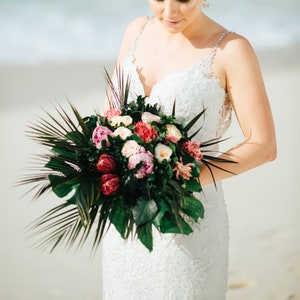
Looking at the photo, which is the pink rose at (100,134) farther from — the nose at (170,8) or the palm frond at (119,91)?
the nose at (170,8)

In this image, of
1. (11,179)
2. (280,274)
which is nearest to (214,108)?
(280,274)

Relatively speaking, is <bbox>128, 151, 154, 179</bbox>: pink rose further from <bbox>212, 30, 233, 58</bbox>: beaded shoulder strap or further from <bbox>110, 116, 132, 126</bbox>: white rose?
<bbox>212, 30, 233, 58</bbox>: beaded shoulder strap

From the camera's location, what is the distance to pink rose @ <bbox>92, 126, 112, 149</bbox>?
2.32 meters

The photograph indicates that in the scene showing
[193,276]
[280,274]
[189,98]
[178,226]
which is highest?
[189,98]

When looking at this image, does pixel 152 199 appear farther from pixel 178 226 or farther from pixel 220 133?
pixel 220 133

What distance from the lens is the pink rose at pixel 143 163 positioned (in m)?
2.26

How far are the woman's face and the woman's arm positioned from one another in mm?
202

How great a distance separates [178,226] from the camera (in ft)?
7.55

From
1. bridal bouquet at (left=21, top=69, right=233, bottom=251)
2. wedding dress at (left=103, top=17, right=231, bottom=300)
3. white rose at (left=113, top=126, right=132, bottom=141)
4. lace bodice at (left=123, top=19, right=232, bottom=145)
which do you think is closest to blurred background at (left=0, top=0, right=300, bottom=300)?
wedding dress at (left=103, top=17, right=231, bottom=300)

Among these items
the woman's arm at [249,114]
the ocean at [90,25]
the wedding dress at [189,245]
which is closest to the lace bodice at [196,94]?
→ the wedding dress at [189,245]

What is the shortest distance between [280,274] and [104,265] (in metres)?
2.48

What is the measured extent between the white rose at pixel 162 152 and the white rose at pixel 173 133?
0.18ft

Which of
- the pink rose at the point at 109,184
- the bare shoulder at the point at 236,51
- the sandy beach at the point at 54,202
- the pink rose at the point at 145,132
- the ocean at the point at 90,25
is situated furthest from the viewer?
the ocean at the point at 90,25

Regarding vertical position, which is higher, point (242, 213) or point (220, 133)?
point (220, 133)
